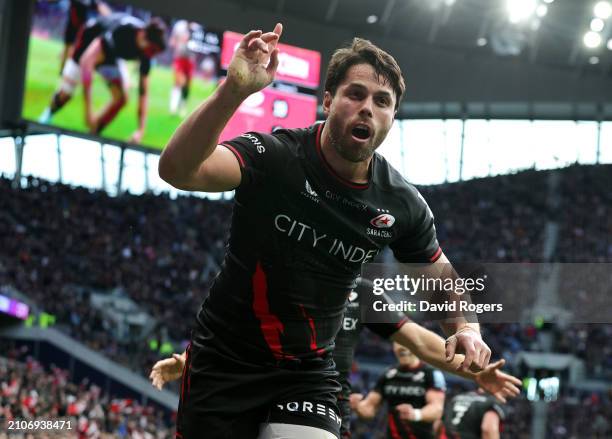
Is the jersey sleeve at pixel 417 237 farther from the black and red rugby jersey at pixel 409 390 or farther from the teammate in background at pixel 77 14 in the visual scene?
the teammate in background at pixel 77 14

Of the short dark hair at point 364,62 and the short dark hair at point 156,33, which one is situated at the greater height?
the short dark hair at point 156,33

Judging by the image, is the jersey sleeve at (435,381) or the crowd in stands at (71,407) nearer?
the jersey sleeve at (435,381)

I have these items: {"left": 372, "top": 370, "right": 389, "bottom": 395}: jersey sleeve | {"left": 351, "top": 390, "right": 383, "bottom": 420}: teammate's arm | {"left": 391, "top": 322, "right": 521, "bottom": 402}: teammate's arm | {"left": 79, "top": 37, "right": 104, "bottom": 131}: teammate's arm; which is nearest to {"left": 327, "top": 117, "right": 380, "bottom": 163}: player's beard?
{"left": 391, "top": 322, "right": 521, "bottom": 402}: teammate's arm

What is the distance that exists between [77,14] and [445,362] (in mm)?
26612

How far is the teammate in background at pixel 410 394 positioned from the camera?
8953mm

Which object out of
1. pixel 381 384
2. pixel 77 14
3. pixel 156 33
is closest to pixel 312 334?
pixel 381 384

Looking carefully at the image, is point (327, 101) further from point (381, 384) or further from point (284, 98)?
point (284, 98)

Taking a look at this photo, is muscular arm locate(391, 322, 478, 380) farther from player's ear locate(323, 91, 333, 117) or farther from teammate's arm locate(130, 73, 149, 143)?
teammate's arm locate(130, 73, 149, 143)

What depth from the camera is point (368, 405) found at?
8781mm

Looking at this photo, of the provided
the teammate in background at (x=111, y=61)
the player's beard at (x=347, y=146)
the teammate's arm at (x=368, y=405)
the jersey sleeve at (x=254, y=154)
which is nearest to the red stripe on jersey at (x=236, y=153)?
the jersey sleeve at (x=254, y=154)

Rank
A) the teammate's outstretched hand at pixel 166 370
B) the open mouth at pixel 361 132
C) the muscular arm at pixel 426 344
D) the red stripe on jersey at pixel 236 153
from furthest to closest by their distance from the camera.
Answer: the muscular arm at pixel 426 344, the teammate's outstretched hand at pixel 166 370, the open mouth at pixel 361 132, the red stripe on jersey at pixel 236 153

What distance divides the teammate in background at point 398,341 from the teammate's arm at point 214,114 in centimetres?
169

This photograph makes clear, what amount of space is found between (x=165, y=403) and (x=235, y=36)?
12.1m

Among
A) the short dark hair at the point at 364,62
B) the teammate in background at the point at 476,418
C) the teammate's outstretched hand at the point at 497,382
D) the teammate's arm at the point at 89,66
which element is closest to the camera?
the short dark hair at the point at 364,62
